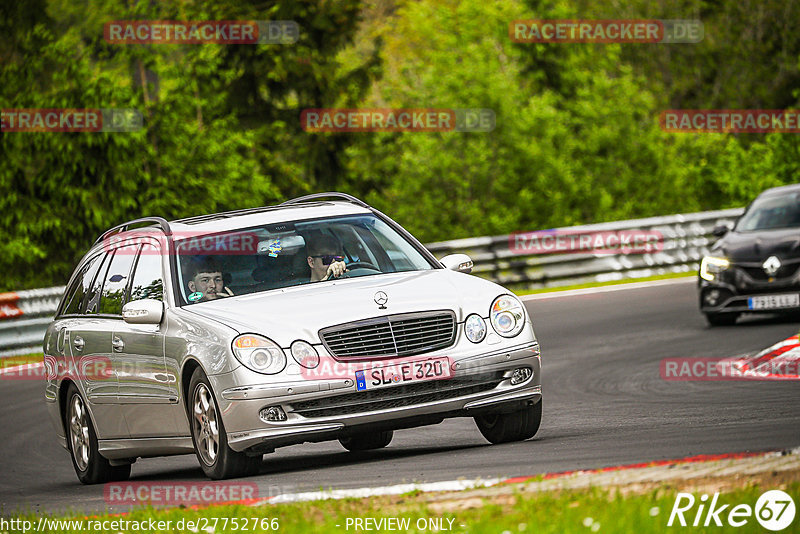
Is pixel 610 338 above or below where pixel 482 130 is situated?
below

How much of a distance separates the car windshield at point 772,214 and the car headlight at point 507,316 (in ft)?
29.3

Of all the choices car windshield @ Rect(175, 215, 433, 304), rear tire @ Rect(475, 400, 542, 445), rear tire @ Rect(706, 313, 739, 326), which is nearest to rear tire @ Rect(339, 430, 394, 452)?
rear tire @ Rect(475, 400, 542, 445)

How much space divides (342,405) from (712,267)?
9.55m

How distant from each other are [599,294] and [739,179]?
1872cm

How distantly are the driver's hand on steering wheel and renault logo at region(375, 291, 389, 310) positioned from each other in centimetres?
78

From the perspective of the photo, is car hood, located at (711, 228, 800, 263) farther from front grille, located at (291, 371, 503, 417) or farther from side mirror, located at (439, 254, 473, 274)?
front grille, located at (291, 371, 503, 417)

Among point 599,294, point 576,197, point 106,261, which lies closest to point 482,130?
point 576,197

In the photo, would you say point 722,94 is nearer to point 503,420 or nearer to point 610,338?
point 610,338

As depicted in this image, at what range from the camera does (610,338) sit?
56.7 feet

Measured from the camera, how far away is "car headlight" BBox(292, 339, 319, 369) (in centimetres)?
895

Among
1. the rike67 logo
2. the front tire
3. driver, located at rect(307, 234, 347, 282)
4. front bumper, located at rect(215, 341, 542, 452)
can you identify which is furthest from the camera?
the front tire

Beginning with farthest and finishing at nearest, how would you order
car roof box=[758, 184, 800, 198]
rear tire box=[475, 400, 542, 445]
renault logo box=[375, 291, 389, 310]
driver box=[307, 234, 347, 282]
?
1. car roof box=[758, 184, 800, 198]
2. driver box=[307, 234, 347, 282]
3. rear tire box=[475, 400, 542, 445]
4. renault logo box=[375, 291, 389, 310]

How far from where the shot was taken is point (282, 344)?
895cm

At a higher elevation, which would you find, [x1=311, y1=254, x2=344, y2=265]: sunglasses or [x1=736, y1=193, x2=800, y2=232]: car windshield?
[x1=311, y1=254, x2=344, y2=265]: sunglasses
